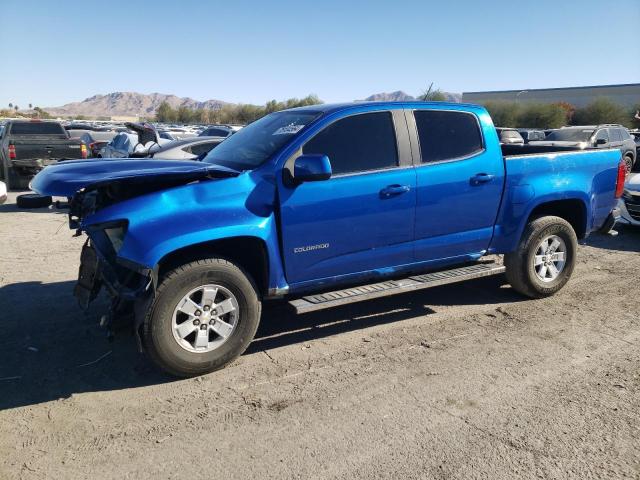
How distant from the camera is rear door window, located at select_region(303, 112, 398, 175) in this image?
14.2ft

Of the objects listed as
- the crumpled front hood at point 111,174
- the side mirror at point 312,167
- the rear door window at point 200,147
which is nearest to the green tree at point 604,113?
the rear door window at point 200,147

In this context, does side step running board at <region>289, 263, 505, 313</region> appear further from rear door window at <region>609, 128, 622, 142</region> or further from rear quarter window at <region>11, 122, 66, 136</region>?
rear door window at <region>609, 128, 622, 142</region>

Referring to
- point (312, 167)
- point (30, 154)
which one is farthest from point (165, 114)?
point (312, 167)

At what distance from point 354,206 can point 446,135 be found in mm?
1320

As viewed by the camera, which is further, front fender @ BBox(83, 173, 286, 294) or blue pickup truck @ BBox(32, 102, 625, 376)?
blue pickup truck @ BBox(32, 102, 625, 376)

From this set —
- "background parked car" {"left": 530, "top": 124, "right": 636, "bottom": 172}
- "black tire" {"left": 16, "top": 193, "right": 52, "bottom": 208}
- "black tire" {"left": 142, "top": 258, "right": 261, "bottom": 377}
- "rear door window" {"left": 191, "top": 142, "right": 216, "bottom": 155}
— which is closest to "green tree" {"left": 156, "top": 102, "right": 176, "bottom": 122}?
"background parked car" {"left": 530, "top": 124, "right": 636, "bottom": 172}

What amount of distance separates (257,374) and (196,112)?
382ft

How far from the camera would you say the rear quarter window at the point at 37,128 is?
48.7ft

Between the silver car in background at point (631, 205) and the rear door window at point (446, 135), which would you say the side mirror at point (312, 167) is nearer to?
the rear door window at point (446, 135)

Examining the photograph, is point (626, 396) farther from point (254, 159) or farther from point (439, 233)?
point (254, 159)

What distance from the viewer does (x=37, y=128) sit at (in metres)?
15.3

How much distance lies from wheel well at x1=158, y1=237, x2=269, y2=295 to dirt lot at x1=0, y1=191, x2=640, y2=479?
69 cm

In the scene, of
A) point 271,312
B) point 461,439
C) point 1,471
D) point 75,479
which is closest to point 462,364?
point 461,439

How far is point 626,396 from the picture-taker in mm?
3648
